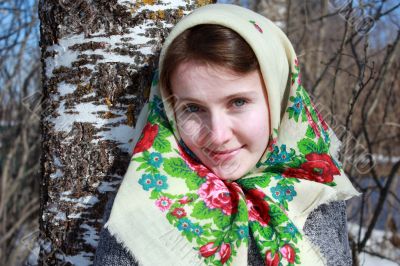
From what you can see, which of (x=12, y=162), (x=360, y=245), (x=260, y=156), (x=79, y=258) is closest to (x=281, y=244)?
(x=260, y=156)

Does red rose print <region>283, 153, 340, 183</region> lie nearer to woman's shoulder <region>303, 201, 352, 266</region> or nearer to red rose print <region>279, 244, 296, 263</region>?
woman's shoulder <region>303, 201, 352, 266</region>

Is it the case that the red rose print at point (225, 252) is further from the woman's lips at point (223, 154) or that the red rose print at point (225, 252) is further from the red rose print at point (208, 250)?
the woman's lips at point (223, 154)

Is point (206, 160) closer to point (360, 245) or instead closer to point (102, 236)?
point (102, 236)

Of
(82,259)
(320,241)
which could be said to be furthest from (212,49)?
(82,259)

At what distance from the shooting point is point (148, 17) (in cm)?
169

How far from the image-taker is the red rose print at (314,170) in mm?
1688

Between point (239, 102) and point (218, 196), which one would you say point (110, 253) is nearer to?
point (218, 196)

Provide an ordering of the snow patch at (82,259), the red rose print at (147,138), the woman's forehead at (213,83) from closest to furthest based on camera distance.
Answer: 1. the woman's forehead at (213,83)
2. the red rose print at (147,138)
3. the snow patch at (82,259)

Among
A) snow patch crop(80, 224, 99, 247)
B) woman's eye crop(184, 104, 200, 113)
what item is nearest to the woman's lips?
woman's eye crop(184, 104, 200, 113)

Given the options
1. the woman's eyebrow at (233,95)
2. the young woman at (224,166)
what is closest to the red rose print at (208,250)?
the young woman at (224,166)

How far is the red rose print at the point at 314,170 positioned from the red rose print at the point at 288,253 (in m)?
0.25

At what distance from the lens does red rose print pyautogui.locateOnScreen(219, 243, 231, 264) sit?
5.05 feet

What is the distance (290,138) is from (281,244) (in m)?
0.35

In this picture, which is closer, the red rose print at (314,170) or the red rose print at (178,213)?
the red rose print at (178,213)
